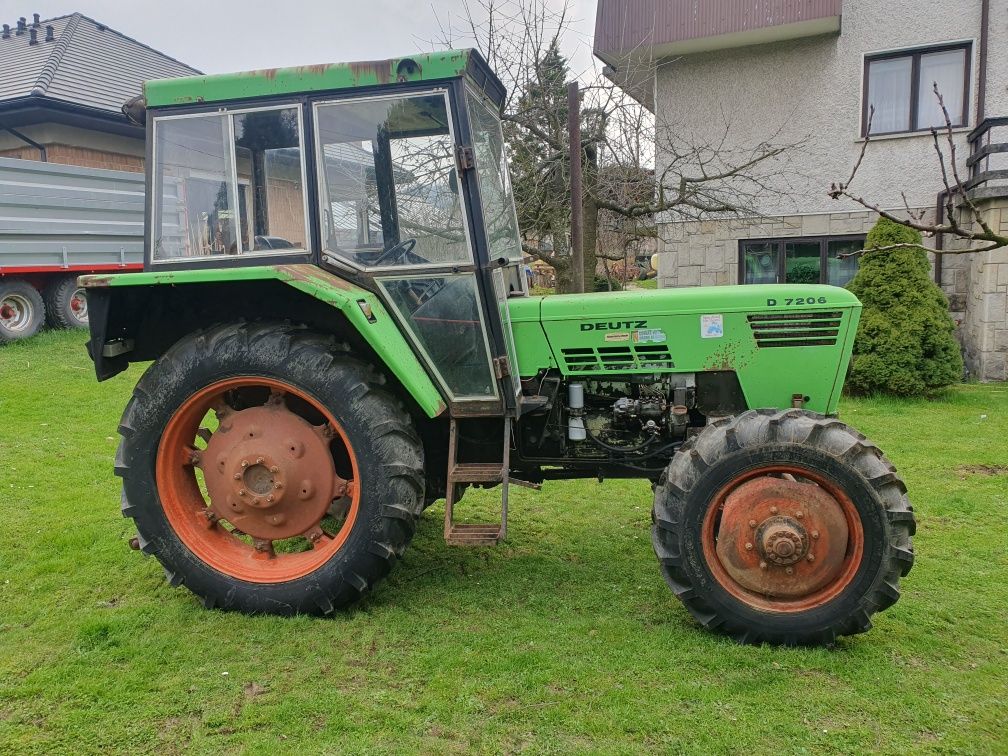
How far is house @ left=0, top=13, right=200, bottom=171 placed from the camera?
1217 cm

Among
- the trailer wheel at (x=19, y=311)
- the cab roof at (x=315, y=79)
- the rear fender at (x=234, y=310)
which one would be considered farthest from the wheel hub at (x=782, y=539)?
the trailer wheel at (x=19, y=311)

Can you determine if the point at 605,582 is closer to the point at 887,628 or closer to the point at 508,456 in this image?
the point at 508,456

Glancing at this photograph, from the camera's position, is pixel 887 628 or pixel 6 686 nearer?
pixel 6 686

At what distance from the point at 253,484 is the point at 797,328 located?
2626mm

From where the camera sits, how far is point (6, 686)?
284cm

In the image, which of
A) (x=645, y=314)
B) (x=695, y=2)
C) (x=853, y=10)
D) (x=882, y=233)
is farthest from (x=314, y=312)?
(x=853, y=10)

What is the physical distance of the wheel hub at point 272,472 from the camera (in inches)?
137

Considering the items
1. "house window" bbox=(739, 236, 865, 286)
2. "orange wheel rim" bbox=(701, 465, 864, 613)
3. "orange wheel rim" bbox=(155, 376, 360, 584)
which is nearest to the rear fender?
"orange wheel rim" bbox=(155, 376, 360, 584)

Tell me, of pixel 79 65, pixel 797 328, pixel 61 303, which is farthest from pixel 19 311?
pixel 797 328

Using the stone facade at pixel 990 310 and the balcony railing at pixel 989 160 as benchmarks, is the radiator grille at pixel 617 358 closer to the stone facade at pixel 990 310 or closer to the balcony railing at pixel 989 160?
the balcony railing at pixel 989 160

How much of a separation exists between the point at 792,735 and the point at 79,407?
729cm

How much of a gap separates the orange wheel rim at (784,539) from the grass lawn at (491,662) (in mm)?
248

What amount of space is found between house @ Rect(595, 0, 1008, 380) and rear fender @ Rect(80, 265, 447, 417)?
767cm

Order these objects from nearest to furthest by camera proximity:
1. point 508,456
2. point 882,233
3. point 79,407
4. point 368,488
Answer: point 368,488 → point 508,456 → point 79,407 → point 882,233
